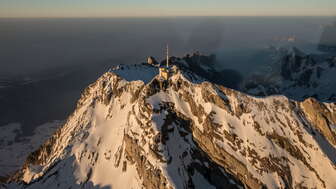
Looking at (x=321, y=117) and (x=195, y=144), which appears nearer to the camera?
(x=321, y=117)

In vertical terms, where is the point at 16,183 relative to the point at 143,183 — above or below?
below

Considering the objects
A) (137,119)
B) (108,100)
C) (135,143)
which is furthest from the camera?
(108,100)

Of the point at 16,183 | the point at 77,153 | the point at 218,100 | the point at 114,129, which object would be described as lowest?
the point at 16,183

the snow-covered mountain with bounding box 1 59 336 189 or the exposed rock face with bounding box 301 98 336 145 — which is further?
the exposed rock face with bounding box 301 98 336 145

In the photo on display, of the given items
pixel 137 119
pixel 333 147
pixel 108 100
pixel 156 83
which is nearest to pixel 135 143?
pixel 137 119

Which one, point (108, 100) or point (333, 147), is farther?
point (108, 100)

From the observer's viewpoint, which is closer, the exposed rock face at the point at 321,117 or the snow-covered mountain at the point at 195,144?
the snow-covered mountain at the point at 195,144

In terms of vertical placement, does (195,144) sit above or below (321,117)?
below

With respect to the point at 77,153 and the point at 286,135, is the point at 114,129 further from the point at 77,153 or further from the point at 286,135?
the point at 286,135
